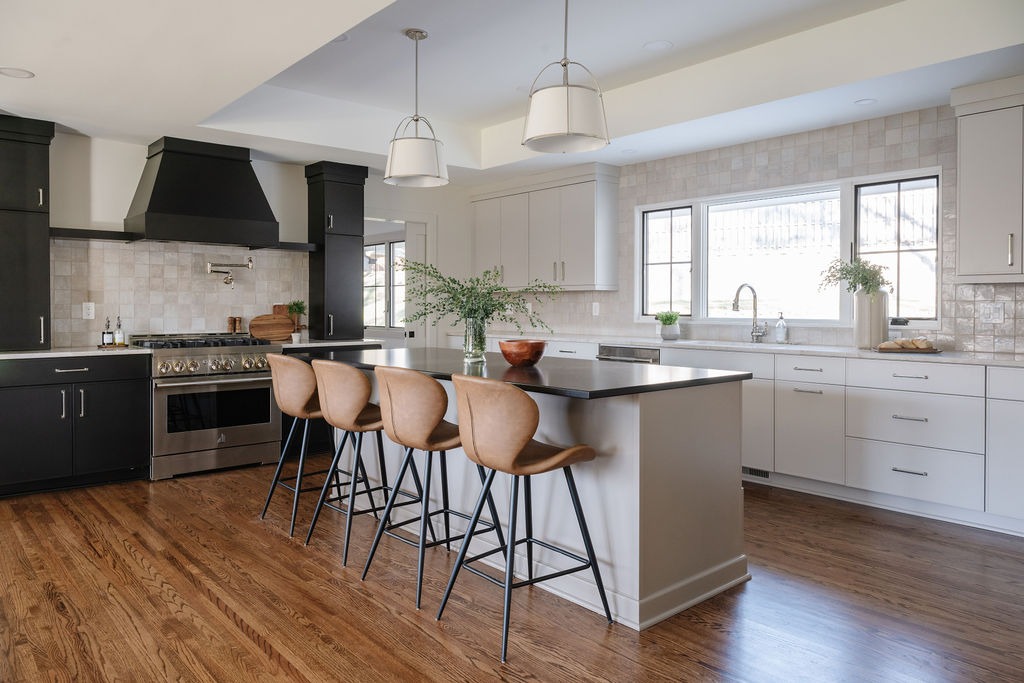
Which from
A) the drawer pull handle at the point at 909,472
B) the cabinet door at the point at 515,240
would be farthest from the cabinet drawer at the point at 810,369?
the cabinet door at the point at 515,240

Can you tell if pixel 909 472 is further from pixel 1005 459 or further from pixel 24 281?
pixel 24 281

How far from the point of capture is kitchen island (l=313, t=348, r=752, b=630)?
2.68 meters

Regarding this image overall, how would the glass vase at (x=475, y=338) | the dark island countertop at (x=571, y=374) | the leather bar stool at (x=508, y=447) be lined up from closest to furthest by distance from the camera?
the leather bar stool at (x=508, y=447) → the dark island countertop at (x=571, y=374) → the glass vase at (x=475, y=338)

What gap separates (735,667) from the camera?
235 centimetres

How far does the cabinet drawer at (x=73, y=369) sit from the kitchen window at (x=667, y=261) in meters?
3.97

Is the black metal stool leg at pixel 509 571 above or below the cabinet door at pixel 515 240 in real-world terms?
below

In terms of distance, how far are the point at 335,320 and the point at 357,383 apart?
283 centimetres

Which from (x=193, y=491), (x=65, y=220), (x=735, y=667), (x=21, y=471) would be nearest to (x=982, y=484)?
(x=735, y=667)

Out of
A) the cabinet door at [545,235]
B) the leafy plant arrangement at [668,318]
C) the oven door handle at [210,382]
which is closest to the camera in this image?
the oven door handle at [210,382]

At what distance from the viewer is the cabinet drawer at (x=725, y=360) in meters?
4.65

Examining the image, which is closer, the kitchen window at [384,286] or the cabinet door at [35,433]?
the cabinet door at [35,433]

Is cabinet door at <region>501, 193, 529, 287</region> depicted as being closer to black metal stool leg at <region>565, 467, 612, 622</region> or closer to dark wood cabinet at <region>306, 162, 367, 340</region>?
dark wood cabinet at <region>306, 162, 367, 340</region>

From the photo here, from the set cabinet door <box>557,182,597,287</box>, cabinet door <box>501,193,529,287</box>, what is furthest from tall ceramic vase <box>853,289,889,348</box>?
cabinet door <box>501,193,529,287</box>

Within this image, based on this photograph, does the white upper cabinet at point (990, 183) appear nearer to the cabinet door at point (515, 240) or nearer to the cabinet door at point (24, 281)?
the cabinet door at point (515, 240)
